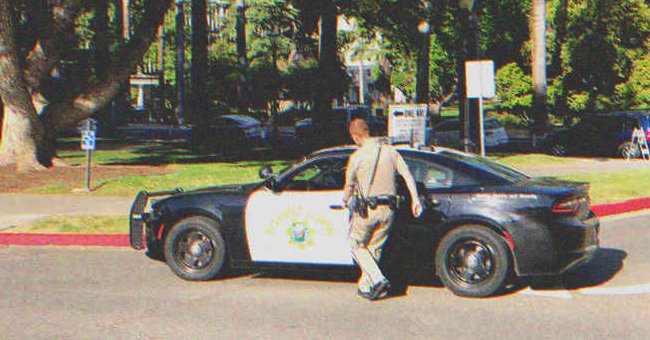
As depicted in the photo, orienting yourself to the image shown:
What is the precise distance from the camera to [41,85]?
23.5m

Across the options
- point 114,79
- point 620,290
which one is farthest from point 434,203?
point 114,79

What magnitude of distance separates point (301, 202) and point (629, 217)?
7.75m

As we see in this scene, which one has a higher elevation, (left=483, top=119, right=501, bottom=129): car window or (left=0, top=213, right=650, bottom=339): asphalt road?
(left=483, top=119, right=501, bottom=129): car window

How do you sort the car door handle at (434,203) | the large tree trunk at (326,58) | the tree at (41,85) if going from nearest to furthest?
the car door handle at (434,203), the tree at (41,85), the large tree trunk at (326,58)

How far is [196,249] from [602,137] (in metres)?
23.3

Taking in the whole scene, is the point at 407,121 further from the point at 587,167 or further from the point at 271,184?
the point at 271,184

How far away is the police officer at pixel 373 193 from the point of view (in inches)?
287

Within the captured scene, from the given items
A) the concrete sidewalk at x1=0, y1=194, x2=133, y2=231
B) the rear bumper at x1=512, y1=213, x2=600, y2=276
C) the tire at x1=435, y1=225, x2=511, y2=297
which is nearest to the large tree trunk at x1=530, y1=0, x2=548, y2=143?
the concrete sidewalk at x1=0, y1=194, x2=133, y2=231

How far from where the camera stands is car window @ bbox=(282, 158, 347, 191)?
8.24 meters

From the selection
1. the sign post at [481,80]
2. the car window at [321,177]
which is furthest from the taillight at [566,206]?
the sign post at [481,80]

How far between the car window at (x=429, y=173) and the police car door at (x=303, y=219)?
71 cm

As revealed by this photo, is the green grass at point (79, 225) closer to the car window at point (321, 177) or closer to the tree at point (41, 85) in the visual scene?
the car window at point (321, 177)

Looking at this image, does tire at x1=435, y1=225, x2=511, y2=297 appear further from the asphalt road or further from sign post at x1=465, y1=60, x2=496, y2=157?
sign post at x1=465, y1=60, x2=496, y2=157

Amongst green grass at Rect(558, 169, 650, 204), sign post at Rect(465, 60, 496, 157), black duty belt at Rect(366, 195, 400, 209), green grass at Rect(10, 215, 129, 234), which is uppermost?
sign post at Rect(465, 60, 496, 157)
